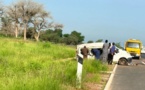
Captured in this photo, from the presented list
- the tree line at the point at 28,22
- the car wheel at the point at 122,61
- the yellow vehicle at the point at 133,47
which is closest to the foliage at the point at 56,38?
the tree line at the point at 28,22

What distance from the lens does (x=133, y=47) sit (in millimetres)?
45750

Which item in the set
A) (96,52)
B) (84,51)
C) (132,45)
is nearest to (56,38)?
(132,45)

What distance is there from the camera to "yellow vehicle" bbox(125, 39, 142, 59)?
45.1 metres

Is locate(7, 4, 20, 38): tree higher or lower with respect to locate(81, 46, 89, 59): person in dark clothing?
higher

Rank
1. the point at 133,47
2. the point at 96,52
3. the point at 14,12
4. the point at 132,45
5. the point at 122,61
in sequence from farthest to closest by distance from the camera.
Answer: the point at 14,12 < the point at 132,45 < the point at 133,47 < the point at 122,61 < the point at 96,52

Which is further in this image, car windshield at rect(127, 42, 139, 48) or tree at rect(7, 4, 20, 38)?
tree at rect(7, 4, 20, 38)

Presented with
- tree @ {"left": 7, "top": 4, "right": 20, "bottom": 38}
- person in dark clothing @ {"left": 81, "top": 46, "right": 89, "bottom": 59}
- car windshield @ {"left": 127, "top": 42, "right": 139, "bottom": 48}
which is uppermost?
tree @ {"left": 7, "top": 4, "right": 20, "bottom": 38}

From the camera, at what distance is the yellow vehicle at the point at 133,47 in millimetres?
45072

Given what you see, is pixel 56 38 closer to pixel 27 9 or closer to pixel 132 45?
pixel 27 9

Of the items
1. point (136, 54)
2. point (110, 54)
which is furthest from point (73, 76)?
point (136, 54)

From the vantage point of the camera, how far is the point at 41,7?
94.8 meters

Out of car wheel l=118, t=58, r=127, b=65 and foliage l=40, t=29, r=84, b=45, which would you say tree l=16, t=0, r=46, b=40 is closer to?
foliage l=40, t=29, r=84, b=45

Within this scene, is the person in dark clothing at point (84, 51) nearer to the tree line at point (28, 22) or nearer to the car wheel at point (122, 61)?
the car wheel at point (122, 61)

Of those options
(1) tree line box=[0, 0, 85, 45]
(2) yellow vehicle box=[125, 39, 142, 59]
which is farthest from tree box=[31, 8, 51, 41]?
(2) yellow vehicle box=[125, 39, 142, 59]
